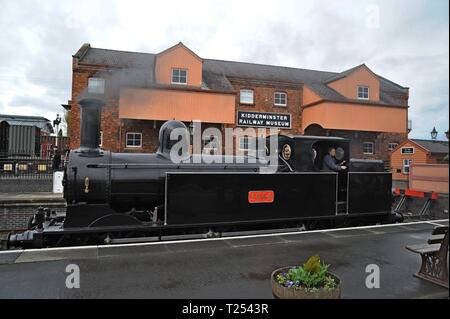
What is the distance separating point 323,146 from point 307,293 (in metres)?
4.96

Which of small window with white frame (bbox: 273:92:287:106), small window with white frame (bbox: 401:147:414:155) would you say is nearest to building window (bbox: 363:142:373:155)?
small window with white frame (bbox: 401:147:414:155)

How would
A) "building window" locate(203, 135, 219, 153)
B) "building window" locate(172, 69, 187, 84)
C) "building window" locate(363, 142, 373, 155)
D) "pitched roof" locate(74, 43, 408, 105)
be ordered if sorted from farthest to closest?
"building window" locate(363, 142, 373, 155) → "pitched roof" locate(74, 43, 408, 105) → "building window" locate(172, 69, 187, 84) → "building window" locate(203, 135, 219, 153)

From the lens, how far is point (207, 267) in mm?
4637

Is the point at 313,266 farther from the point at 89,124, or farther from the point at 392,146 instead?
the point at 392,146

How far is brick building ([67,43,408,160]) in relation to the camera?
19.0m

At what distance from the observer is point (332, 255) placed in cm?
531

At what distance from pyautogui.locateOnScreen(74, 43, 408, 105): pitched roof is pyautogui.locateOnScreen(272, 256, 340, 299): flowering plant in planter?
15943 millimetres

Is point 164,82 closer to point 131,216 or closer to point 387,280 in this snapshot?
point 131,216

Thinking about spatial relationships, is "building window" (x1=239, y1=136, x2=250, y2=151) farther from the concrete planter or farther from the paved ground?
the concrete planter

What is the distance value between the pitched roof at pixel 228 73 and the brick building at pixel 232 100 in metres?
0.06

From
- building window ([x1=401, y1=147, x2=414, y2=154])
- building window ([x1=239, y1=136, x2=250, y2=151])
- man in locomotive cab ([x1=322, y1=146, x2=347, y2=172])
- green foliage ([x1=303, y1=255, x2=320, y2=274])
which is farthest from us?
building window ([x1=401, y1=147, x2=414, y2=154])

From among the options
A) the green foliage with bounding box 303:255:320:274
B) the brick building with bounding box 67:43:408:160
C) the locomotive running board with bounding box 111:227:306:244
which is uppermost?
the brick building with bounding box 67:43:408:160

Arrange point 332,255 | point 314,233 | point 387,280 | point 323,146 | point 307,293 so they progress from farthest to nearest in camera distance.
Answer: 1. point 323,146
2. point 314,233
3. point 332,255
4. point 387,280
5. point 307,293
